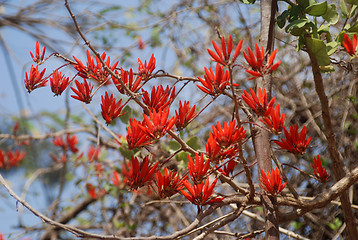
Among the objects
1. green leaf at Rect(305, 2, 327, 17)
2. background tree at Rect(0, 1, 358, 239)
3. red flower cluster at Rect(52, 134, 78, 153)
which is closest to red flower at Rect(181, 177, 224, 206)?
background tree at Rect(0, 1, 358, 239)

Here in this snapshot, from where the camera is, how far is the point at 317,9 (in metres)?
0.92

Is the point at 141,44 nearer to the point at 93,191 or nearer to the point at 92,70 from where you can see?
the point at 93,191

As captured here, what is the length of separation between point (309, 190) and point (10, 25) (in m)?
2.01

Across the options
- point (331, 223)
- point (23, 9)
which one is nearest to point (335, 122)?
point (331, 223)

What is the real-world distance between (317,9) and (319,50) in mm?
92

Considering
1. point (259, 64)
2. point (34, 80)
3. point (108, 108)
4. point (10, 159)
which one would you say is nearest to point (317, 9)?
point (259, 64)

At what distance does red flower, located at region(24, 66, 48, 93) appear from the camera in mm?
855

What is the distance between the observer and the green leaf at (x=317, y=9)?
907 millimetres

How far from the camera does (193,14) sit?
2.15 metres

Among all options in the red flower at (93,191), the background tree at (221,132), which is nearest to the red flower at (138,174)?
the background tree at (221,132)

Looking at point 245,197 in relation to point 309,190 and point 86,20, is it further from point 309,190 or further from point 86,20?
point 86,20

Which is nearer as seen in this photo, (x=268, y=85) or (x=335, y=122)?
(x=268, y=85)

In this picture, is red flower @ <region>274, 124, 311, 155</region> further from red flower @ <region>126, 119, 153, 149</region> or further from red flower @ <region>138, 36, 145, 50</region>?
red flower @ <region>138, 36, 145, 50</region>

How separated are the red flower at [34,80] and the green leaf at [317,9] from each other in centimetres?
60
